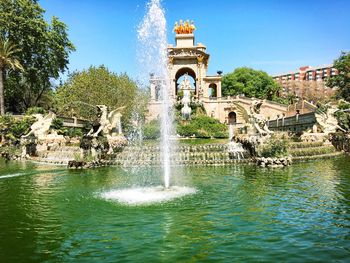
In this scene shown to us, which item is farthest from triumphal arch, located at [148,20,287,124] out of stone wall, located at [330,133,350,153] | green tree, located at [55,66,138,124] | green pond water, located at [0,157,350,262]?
green pond water, located at [0,157,350,262]

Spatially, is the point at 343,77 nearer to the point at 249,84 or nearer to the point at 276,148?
the point at 249,84

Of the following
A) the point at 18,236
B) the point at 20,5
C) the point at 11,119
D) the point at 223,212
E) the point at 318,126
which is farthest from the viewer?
the point at 20,5

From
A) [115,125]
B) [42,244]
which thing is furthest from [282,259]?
[115,125]

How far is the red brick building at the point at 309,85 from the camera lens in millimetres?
78713

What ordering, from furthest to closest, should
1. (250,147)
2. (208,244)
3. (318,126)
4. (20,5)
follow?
(20,5), (318,126), (250,147), (208,244)

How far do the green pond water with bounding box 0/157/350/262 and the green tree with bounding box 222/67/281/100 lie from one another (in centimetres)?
6665

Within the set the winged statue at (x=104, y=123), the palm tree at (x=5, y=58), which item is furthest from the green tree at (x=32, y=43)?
the winged statue at (x=104, y=123)

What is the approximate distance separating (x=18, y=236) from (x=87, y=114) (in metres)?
34.9

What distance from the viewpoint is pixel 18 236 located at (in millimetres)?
7109

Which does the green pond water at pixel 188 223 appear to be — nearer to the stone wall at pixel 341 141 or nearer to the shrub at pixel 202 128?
the stone wall at pixel 341 141

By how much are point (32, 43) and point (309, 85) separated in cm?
6435

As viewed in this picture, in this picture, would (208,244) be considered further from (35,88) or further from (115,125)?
(35,88)

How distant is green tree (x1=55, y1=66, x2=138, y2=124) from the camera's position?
127 feet

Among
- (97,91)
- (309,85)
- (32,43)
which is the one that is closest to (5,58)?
(32,43)
